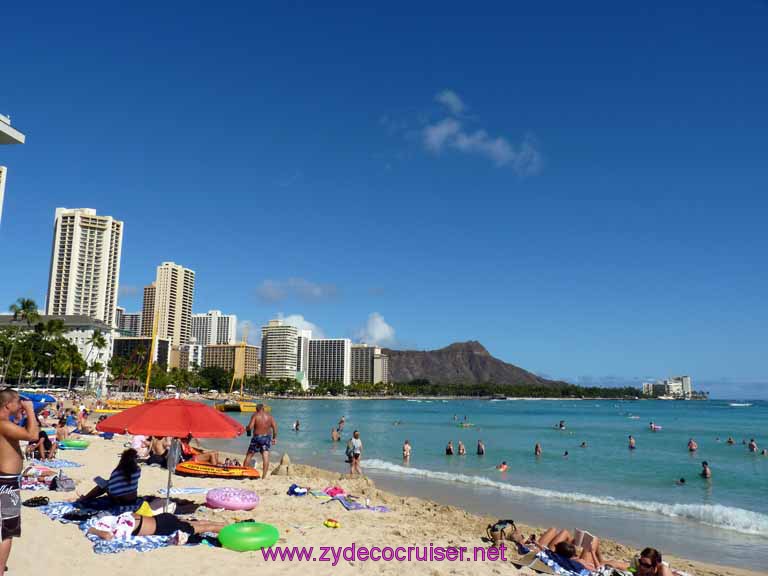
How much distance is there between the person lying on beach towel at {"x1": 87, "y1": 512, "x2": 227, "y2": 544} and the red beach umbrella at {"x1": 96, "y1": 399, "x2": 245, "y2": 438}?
111 cm

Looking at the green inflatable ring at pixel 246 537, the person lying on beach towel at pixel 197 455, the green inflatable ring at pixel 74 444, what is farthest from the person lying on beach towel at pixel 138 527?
the green inflatable ring at pixel 74 444

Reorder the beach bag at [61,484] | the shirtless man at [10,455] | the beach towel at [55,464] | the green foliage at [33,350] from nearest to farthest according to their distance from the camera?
the shirtless man at [10,455] → the beach bag at [61,484] → the beach towel at [55,464] → the green foliage at [33,350]

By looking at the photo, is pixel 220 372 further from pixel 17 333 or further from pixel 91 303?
pixel 17 333

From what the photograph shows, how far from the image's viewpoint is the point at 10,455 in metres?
4.87

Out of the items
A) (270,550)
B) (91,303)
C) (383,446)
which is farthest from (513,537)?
(91,303)

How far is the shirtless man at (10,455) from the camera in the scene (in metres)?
4.80

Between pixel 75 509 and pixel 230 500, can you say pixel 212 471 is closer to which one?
pixel 230 500

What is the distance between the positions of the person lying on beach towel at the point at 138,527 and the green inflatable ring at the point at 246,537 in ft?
1.35

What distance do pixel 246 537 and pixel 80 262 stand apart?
146423 mm

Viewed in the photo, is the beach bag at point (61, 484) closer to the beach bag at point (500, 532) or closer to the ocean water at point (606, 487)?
the beach bag at point (500, 532)

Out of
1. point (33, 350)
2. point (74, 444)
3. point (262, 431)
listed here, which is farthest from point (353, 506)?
point (33, 350)

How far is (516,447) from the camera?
3528cm

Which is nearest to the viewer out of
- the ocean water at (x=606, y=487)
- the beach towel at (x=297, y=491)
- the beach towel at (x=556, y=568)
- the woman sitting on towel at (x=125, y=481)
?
the beach towel at (x=556, y=568)

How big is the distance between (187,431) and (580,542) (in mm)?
6219
